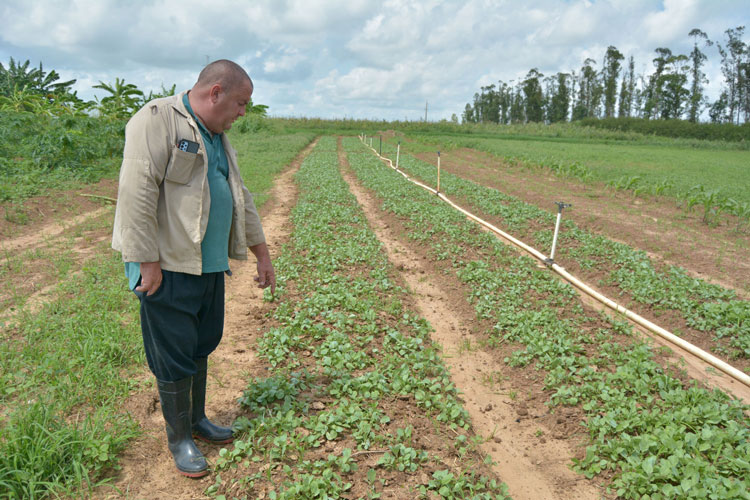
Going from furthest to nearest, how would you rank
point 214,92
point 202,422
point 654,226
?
point 654,226, point 202,422, point 214,92

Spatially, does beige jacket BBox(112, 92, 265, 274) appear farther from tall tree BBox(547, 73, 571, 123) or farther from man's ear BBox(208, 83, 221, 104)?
tall tree BBox(547, 73, 571, 123)

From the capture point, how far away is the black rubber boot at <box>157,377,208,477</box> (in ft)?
8.77

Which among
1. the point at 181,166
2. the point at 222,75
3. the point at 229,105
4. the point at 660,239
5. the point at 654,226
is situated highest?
the point at 222,75

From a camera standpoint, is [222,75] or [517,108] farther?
[517,108]

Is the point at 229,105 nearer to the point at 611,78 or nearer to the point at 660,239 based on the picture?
the point at 660,239

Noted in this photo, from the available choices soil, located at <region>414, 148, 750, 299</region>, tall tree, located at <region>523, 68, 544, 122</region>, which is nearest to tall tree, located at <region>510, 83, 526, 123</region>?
tall tree, located at <region>523, 68, 544, 122</region>

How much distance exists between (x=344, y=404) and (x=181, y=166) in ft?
6.75

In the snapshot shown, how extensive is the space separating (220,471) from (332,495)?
2.45 feet

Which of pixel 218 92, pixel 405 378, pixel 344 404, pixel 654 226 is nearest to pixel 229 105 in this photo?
pixel 218 92

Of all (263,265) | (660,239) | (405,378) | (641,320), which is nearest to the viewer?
(263,265)

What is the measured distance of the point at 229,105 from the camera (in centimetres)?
255

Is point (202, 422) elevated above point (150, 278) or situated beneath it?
situated beneath

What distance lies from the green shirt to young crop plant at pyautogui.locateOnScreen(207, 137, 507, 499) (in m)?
1.21

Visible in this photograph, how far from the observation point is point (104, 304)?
493cm
